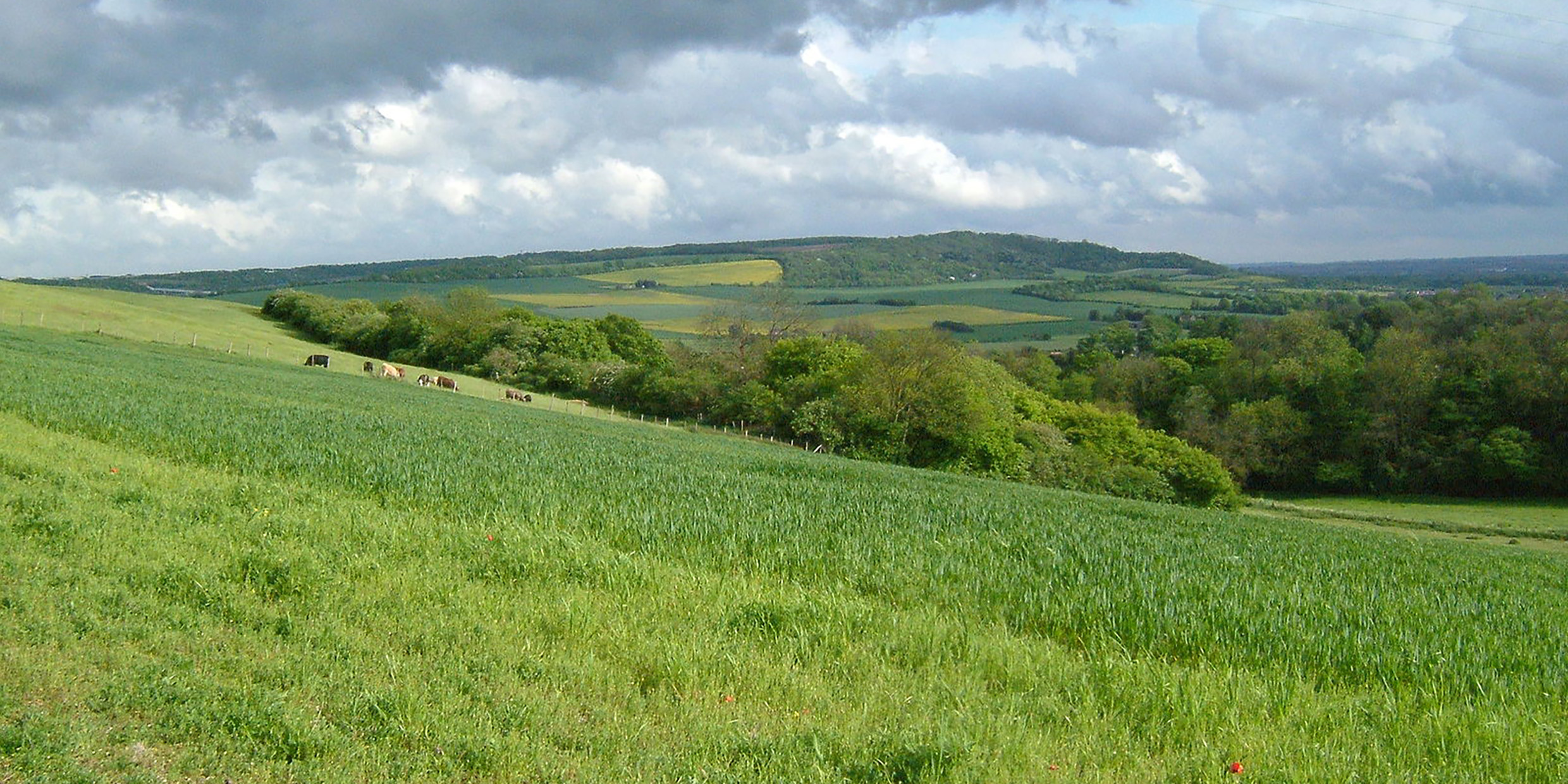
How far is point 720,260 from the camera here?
177m

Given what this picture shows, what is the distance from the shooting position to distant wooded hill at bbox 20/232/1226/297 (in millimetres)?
153250

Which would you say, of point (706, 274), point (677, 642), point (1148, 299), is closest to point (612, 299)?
point (706, 274)

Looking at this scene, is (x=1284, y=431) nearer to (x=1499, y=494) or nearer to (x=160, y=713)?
(x=1499, y=494)

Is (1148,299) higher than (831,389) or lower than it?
higher

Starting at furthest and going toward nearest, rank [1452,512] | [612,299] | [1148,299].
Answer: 1. [1148,299]
2. [612,299]
3. [1452,512]

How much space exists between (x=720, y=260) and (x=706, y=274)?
1739 centimetres

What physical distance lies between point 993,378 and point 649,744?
2331 inches

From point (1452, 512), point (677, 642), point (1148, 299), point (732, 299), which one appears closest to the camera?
point (677, 642)

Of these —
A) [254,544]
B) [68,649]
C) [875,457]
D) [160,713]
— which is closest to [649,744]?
[160,713]

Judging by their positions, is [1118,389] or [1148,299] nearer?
[1118,389]

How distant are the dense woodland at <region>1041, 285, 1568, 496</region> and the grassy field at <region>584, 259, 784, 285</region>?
70.7 metres

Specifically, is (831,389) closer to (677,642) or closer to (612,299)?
(677,642)

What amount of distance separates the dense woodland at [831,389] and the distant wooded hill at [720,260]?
6433 cm

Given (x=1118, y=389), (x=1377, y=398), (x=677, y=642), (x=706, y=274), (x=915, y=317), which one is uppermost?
(x=706, y=274)
